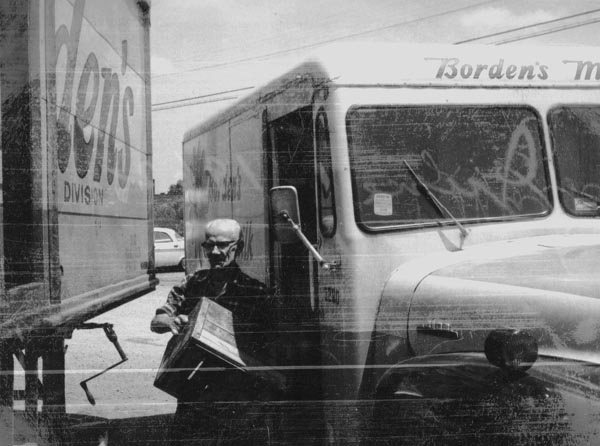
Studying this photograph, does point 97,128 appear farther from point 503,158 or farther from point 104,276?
point 503,158

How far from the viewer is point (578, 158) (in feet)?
8.30

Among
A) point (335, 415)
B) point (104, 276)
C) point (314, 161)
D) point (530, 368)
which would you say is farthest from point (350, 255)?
point (104, 276)

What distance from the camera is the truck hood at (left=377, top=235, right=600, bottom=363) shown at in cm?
213

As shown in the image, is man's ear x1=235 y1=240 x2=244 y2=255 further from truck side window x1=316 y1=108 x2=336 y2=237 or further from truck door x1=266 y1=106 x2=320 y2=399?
truck side window x1=316 y1=108 x2=336 y2=237

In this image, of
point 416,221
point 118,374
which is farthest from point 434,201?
point 118,374

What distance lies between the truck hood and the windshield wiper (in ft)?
0.29

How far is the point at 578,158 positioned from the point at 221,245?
1393 millimetres

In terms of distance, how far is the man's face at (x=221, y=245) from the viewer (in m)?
2.63

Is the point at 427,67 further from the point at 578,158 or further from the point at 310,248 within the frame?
the point at 310,248

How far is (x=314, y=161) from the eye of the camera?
2484 mm

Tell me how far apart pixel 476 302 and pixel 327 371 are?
0.59 meters

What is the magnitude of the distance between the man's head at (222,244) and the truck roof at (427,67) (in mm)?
398

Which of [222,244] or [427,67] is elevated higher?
[427,67]

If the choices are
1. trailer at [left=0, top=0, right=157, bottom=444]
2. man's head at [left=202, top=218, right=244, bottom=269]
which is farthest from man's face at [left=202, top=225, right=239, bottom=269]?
trailer at [left=0, top=0, right=157, bottom=444]
